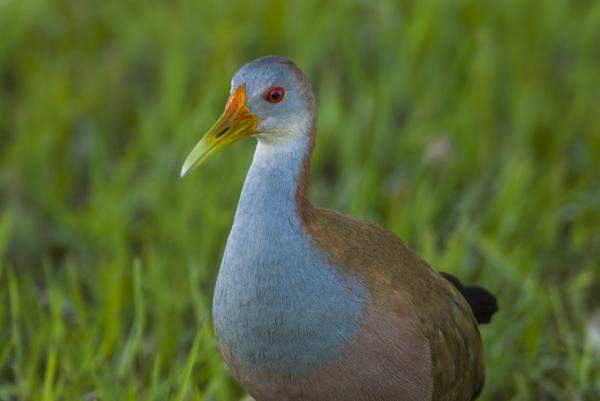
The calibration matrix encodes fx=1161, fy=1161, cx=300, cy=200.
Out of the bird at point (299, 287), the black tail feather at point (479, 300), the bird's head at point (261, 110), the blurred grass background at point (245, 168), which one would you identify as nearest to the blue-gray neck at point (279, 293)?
the bird at point (299, 287)

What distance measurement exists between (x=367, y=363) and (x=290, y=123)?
61 cm

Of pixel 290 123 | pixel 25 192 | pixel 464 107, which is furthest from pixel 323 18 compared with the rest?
pixel 290 123

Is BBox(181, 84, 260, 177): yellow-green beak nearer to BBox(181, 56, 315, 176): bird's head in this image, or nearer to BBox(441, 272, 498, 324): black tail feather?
BBox(181, 56, 315, 176): bird's head

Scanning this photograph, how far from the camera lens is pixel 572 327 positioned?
3.88m

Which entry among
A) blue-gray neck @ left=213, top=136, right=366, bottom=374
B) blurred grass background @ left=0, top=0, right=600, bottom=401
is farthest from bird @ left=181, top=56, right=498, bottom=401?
blurred grass background @ left=0, top=0, right=600, bottom=401

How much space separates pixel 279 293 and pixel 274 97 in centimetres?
49

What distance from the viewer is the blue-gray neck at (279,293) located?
270 cm

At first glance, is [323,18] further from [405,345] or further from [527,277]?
[405,345]

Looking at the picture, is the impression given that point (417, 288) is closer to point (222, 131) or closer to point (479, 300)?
point (479, 300)

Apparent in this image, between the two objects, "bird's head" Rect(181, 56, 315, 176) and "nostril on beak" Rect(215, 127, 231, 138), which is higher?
"bird's head" Rect(181, 56, 315, 176)

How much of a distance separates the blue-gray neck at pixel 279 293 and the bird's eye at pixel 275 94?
20cm

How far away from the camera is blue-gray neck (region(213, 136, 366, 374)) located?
8.84 ft

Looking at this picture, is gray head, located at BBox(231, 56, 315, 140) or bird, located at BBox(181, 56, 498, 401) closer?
bird, located at BBox(181, 56, 498, 401)

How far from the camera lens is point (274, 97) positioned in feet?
9.35
